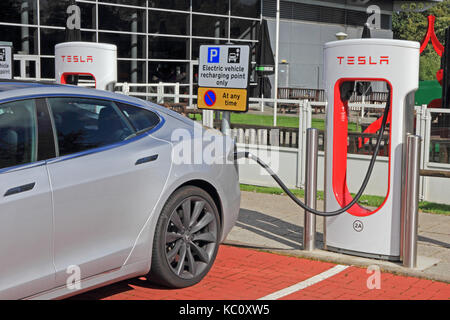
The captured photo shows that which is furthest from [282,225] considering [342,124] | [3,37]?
[3,37]

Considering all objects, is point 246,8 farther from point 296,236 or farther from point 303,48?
point 296,236

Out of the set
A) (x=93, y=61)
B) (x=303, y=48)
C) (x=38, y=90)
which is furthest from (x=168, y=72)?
(x=38, y=90)

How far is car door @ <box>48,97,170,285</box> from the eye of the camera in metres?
4.49

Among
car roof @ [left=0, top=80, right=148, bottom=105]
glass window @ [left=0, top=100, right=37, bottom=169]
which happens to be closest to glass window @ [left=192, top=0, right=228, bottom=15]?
car roof @ [left=0, top=80, right=148, bottom=105]

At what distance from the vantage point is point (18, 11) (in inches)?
912

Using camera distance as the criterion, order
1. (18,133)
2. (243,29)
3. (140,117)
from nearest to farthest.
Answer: (18,133)
(140,117)
(243,29)

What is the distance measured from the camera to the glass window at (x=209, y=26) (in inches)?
1153

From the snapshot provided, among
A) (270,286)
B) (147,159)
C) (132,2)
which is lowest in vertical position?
(270,286)

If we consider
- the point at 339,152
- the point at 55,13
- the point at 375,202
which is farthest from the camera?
the point at 55,13

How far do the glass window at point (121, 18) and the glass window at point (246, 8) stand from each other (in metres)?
5.38

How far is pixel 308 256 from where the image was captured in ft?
21.7

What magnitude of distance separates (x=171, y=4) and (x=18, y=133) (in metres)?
24.4

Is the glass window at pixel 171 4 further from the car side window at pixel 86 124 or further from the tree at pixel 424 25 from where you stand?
the tree at pixel 424 25

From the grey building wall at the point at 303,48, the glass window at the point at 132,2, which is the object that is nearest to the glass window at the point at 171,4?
the glass window at the point at 132,2
